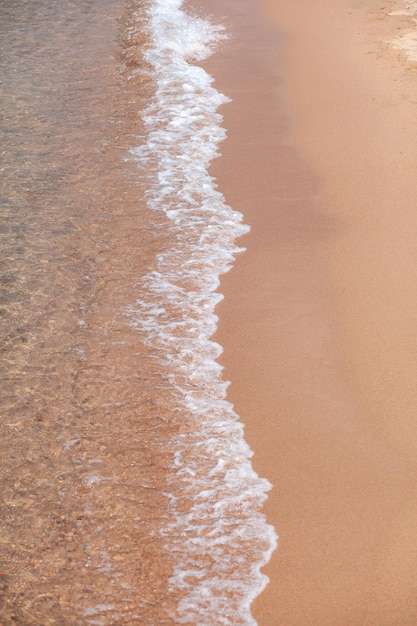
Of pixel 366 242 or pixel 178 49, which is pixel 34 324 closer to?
pixel 366 242

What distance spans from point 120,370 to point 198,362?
1.44 ft

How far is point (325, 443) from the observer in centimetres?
383

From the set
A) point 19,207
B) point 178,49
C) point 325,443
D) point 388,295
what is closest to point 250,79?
point 178,49

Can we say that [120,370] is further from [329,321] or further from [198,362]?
[329,321]

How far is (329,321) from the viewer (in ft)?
15.2

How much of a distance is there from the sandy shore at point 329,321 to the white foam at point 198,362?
93 mm

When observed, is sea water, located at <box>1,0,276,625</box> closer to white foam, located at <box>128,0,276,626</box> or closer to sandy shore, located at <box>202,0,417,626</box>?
white foam, located at <box>128,0,276,626</box>

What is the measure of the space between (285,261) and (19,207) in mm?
2194

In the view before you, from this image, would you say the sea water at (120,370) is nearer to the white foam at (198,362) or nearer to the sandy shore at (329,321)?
the white foam at (198,362)

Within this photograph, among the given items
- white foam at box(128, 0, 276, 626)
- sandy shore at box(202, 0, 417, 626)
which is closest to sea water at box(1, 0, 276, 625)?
white foam at box(128, 0, 276, 626)

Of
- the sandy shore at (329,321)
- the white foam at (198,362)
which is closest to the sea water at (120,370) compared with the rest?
the white foam at (198,362)

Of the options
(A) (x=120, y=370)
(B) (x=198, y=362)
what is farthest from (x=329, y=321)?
(A) (x=120, y=370)

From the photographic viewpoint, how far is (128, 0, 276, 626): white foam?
3.25 metres

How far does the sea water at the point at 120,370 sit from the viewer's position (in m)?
3.25
